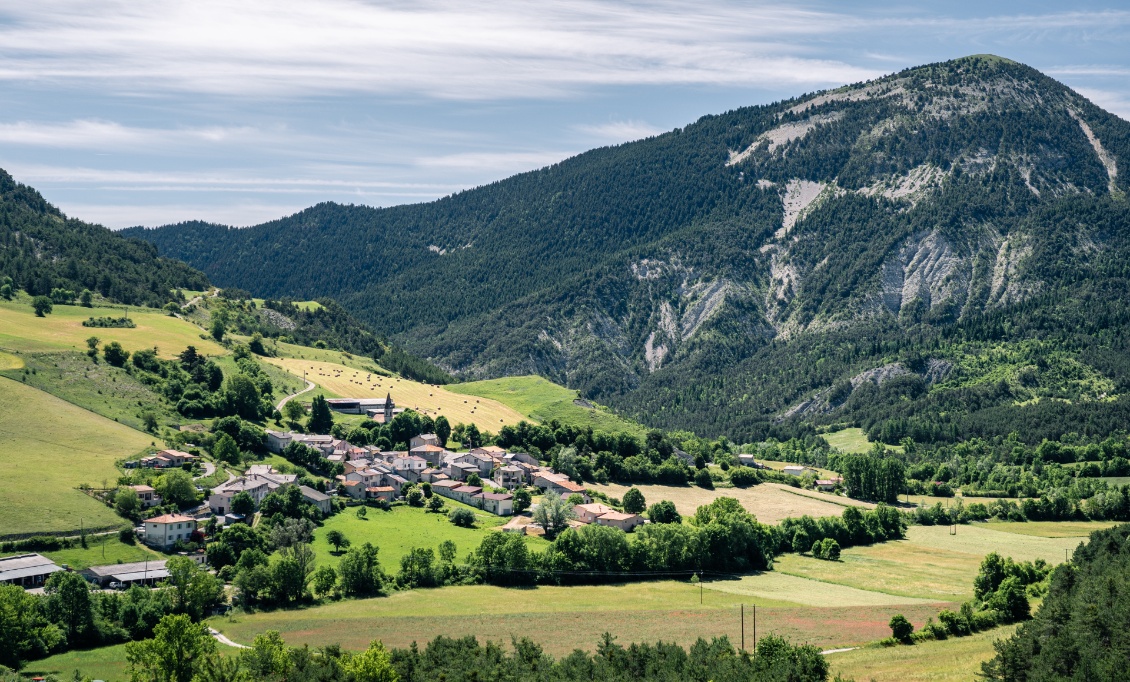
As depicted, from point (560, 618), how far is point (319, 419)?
74.6 m

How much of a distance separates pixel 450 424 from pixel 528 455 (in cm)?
2071

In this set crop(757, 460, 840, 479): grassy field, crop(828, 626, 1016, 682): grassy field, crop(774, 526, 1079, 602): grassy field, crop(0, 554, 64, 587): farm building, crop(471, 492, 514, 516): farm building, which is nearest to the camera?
crop(828, 626, 1016, 682): grassy field

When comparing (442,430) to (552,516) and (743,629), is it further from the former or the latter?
(743,629)

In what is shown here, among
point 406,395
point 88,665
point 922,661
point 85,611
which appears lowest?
point 88,665

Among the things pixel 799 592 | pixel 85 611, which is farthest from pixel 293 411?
pixel 799 592

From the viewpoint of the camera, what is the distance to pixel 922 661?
240ft

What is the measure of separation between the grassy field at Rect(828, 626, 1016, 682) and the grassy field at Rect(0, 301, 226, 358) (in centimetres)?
11489

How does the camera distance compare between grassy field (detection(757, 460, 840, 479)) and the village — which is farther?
grassy field (detection(757, 460, 840, 479))

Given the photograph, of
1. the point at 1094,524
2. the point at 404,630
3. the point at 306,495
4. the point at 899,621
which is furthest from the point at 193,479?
the point at 1094,524

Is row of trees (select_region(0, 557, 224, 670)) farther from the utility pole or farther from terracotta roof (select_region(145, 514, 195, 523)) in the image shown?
the utility pole

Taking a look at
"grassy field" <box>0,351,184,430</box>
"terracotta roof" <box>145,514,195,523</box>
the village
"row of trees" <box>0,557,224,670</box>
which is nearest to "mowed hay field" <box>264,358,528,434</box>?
the village

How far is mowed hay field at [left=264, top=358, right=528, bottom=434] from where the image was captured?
583 ft

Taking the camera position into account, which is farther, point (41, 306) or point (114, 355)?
point (41, 306)

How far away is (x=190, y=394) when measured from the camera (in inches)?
5714
